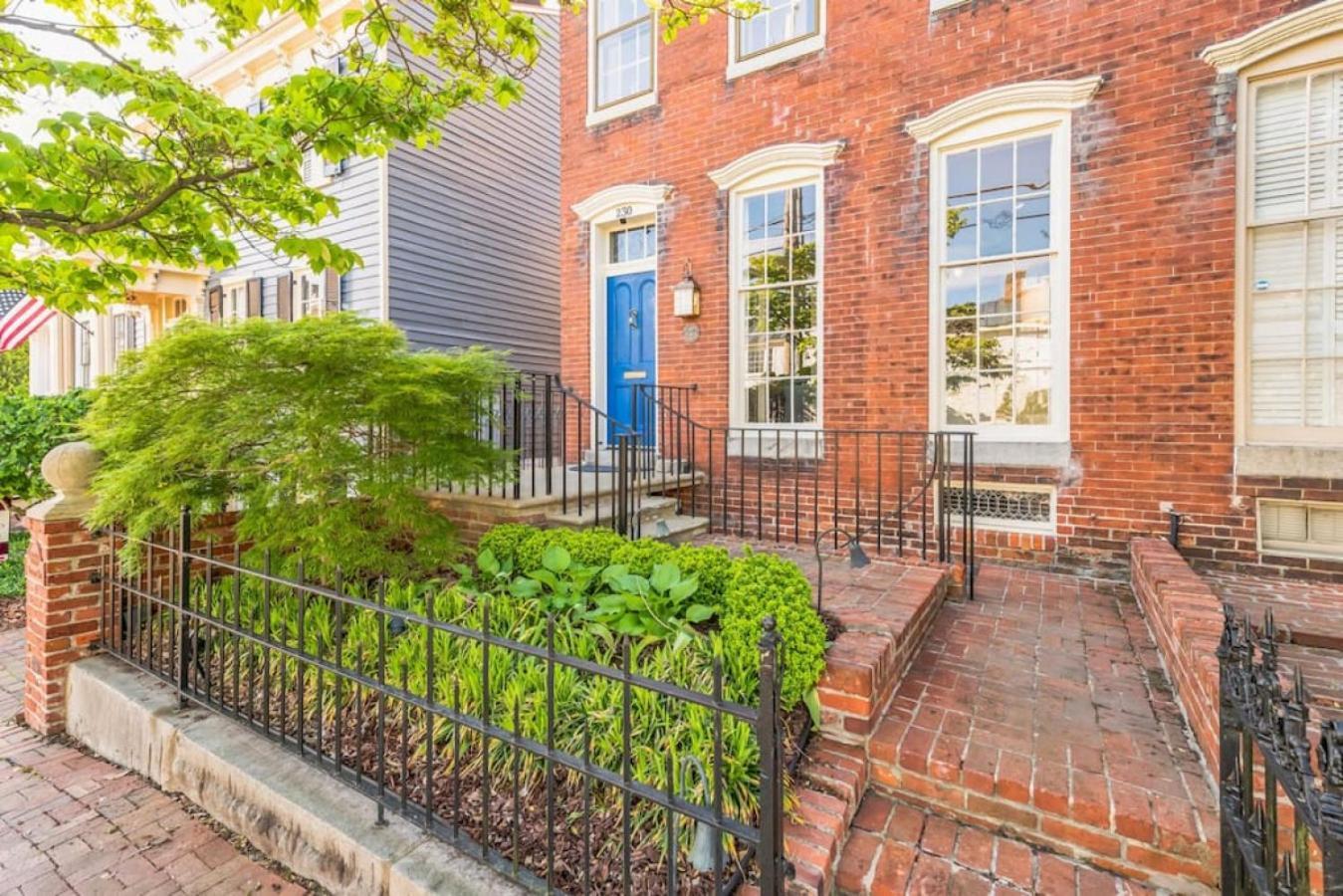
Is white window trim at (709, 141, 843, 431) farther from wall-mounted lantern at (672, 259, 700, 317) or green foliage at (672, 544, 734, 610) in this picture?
green foliage at (672, 544, 734, 610)

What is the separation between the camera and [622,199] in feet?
22.7

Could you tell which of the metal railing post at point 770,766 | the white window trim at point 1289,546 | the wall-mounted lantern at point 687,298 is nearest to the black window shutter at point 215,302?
the wall-mounted lantern at point 687,298

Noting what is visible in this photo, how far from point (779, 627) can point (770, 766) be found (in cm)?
93

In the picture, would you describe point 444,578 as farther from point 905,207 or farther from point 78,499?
point 905,207

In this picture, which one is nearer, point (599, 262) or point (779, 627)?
point (779, 627)

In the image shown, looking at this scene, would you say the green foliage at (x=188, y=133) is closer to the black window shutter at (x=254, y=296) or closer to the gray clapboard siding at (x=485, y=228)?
the gray clapboard siding at (x=485, y=228)

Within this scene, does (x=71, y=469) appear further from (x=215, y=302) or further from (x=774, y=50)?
(x=215, y=302)

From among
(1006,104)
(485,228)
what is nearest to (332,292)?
(485,228)

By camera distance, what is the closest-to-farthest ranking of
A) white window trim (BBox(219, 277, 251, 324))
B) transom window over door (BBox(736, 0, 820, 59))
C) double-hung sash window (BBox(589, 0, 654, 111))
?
transom window over door (BBox(736, 0, 820, 59)) → double-hung sash window (BBox(589, 0, 654, 111)) → white window trim (BBox(219, 277, 251, 324))

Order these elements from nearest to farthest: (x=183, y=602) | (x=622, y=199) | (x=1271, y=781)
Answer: (x=1271, y=781), (x=183, y=602), (x=622, y=199)

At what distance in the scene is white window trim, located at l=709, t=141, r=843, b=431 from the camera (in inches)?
226

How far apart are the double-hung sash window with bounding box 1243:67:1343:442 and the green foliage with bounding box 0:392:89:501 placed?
32.4 feet

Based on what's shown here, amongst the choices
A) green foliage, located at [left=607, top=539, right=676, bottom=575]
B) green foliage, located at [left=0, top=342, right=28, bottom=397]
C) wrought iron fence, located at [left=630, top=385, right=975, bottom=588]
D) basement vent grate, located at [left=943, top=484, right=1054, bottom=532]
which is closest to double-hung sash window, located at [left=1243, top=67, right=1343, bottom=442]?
basement vent grate, located at [left=943, top=484, right=1054, bottom=532]

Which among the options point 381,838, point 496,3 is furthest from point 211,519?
point 496,3
